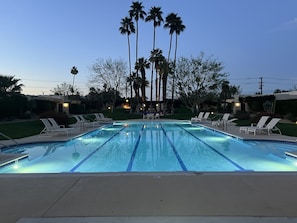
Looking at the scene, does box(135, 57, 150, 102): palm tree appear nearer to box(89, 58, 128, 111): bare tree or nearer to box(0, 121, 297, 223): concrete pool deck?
box(89, 58, 128, 111): bare tree

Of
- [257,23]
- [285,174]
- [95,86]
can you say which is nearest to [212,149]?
[285,174]

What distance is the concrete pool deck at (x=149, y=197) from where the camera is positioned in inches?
139

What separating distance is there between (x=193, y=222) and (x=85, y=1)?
68.6ft

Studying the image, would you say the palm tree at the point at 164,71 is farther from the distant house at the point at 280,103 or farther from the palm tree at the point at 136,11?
the distant house at the point at 280,103

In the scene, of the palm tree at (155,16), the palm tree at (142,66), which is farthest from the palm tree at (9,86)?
the palm tree at (155,16)

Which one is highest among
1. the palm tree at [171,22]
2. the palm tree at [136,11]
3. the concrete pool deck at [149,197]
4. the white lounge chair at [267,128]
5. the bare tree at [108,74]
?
the palm tree at [136,11]

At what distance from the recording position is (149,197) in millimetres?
4277

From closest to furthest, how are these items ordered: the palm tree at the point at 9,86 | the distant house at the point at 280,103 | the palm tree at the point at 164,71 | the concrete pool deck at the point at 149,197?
1. the concrete pool deck at the point at 149,197
2. the distant house at the point at 280,103
3. the palm tree at the point at 9,86
4. the palm tree at the point at 164,71

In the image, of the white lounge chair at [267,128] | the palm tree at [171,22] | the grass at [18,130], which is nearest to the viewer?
the white lounge chair at [267,128]

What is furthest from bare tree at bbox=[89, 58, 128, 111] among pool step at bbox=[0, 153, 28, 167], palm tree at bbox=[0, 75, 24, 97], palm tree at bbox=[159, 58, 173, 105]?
pool step at bbox=[0, 153, 28, 167]

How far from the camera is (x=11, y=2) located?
17594mm

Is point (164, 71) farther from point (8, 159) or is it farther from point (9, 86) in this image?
point (8, 159)

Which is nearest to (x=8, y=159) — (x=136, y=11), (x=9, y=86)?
(x=9, y=86)

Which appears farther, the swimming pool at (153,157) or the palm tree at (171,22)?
the palm tree at (171,22)
